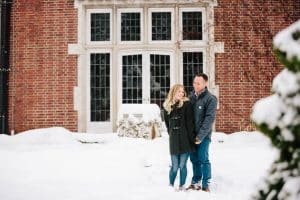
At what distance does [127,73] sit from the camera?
1160cm

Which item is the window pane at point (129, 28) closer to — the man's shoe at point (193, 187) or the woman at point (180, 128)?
the woman at point (180, 128)

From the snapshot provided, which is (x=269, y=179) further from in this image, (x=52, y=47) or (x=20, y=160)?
(x=52, y=47)

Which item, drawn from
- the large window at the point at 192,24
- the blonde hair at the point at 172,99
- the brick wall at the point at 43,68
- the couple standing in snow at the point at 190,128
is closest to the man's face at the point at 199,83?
the couple standing in snow at the point at 190,128

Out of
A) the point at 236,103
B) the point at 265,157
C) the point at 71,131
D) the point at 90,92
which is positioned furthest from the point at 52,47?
the point at 265,157

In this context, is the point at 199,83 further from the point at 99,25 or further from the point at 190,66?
the point at 99,25

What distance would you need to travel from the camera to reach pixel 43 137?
10.4 metres

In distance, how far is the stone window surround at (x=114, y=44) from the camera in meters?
11.2

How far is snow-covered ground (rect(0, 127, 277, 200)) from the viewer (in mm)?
5457

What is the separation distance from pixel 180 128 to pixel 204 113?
1.31 feet

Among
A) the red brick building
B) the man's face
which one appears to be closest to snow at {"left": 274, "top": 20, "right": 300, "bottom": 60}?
the man's face

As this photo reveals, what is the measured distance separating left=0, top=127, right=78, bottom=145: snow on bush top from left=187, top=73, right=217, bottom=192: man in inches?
194

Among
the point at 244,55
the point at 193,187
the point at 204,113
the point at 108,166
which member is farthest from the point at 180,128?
the point at 244,55

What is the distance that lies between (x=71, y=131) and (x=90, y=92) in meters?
1.19

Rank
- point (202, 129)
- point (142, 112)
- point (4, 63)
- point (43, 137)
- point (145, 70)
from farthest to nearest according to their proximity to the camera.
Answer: point (145, 70) < point (4, 63) < point (43, 137) < point (142, 112) < point (202, 129)
